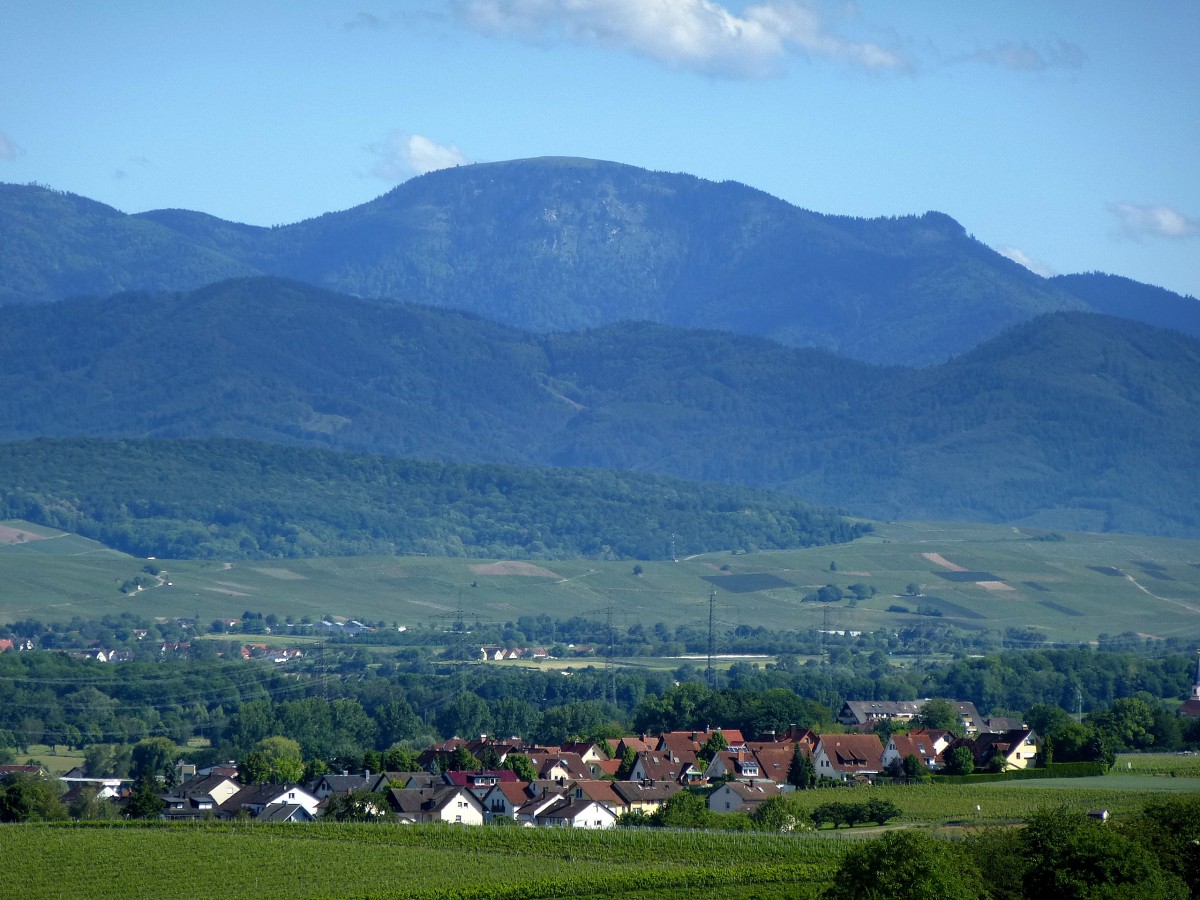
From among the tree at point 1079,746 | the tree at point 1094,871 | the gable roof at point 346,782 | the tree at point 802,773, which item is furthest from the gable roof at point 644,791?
the tree at point 1094,871

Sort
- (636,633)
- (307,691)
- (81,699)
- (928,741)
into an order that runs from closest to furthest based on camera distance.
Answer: (928,741), (81,699), (307,691), (636,633)

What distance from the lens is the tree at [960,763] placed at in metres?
85.8

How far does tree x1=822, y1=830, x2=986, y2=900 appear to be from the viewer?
4650 cm

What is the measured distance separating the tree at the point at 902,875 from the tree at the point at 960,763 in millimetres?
36856

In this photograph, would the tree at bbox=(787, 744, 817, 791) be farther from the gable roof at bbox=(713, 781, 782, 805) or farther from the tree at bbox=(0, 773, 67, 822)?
the tree at bbox=(0, 773, 67, 822)

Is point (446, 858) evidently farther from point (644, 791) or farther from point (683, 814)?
point (644, 791)

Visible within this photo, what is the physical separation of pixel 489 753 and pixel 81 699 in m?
43.7

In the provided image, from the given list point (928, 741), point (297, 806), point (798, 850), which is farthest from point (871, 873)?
point (928, 741)

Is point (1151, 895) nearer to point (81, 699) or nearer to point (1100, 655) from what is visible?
point (81, 699)

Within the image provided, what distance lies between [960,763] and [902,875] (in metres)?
39.8

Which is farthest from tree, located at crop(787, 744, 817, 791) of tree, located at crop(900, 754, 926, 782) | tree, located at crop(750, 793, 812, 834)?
tree, located at crop(750, 793, 812, 834)

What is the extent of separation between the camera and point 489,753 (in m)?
89.0

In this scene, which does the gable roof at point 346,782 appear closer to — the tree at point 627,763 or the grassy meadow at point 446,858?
the tree at point 627,763

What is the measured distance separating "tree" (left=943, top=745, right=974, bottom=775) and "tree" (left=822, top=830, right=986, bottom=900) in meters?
36.9
